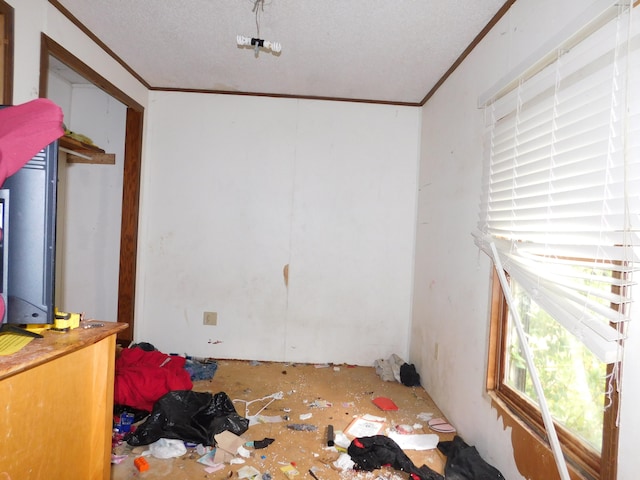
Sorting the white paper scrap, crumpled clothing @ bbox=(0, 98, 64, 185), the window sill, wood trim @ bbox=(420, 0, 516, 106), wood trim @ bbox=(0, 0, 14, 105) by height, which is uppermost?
wood trim @ bbox=(420, 0, 516, 106)

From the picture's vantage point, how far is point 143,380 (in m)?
2.33

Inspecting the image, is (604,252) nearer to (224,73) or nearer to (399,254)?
(399,254)

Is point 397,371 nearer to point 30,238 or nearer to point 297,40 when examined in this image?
point 297,40

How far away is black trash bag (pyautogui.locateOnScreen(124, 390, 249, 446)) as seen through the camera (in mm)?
1995

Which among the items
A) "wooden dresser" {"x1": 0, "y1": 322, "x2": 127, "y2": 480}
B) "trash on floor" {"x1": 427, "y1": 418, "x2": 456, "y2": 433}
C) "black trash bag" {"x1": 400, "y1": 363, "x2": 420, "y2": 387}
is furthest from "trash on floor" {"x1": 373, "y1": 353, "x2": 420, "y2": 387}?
"wooden dresser" {"x1": 0, "y1": 322, "x2": 127, "y2": 480}

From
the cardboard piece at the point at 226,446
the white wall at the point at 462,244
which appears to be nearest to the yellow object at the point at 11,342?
the cardboard piece at the point at 226,446

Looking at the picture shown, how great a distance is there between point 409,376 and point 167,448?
1.88m

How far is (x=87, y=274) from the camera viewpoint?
3.30 metres

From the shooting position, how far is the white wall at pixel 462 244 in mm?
1697

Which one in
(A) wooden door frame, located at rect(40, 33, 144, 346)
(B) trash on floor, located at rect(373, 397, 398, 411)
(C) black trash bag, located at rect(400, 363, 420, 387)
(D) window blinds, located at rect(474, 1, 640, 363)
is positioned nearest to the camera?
(D) window blinds, located at rect(474, 1, 640, 363)

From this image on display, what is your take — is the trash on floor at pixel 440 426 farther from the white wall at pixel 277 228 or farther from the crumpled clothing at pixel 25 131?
the crumpled clothing at pixel 25 131

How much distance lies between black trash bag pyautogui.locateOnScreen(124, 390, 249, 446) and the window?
63.5 inches

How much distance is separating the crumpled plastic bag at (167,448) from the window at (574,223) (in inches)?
70.2

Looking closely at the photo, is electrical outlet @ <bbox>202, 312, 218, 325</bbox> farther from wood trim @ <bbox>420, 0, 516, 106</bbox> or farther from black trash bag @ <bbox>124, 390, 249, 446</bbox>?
wood trim @ <bbox>420, 0, 516, 106</bbox>
